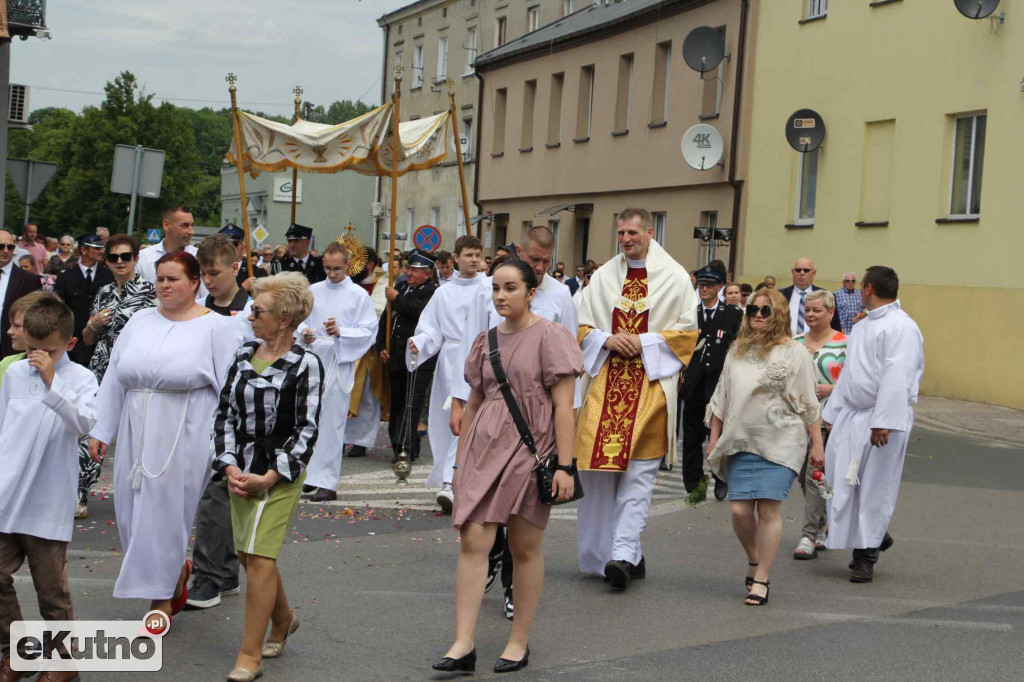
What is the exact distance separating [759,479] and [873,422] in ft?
3.52

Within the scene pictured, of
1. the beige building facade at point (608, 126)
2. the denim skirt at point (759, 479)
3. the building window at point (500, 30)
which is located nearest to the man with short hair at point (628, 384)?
the denim skirt at point (759, 479)

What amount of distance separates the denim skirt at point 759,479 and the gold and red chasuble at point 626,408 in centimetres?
55

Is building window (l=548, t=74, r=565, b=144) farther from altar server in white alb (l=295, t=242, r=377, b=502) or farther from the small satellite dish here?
altar server in white alb (l=295, t=242, r=377, b=502)

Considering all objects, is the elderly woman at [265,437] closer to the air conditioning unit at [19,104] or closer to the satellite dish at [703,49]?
the satellite dish at [703,49]

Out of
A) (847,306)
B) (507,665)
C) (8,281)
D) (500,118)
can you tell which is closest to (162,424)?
(507,665)

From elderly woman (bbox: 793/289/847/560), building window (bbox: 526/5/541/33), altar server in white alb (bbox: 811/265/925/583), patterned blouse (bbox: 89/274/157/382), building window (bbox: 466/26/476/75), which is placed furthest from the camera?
building window (bbox: 466/26/476/75)

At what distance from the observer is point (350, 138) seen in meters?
14.5

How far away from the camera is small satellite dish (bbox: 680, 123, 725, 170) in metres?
27.8

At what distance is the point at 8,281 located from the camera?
924 centimetres

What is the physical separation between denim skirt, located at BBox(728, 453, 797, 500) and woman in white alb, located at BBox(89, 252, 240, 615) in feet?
9.45

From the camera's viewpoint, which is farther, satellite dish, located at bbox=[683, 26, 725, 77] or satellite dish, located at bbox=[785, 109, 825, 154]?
satellite dish, located at bbox=[683, 26, 725, 77]

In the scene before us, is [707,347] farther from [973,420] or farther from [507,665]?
[973,420]

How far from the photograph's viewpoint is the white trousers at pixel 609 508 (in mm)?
7836

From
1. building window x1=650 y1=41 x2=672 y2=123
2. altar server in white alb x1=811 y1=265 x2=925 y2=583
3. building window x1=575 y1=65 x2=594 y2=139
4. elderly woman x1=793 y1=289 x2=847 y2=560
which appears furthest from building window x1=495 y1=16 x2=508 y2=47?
altar server in white alb x1=811 y1=265 x2=925 y2=583
